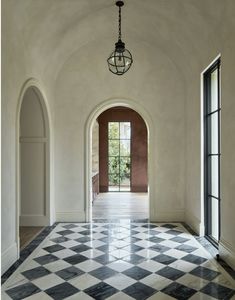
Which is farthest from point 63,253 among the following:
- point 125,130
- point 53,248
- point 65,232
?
point 125,130

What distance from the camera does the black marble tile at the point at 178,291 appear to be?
2.96 meters

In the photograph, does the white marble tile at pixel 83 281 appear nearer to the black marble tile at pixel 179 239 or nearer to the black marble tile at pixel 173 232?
the black marble tile at pixel 179 239

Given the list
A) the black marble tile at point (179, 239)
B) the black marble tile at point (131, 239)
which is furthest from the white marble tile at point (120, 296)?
the black marble tile at point (179, 239)

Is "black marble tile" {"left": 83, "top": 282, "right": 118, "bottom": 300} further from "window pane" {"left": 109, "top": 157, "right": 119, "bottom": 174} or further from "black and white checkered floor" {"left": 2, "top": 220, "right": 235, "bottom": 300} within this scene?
"window pane" {"left": 109, "top": 157, "right": 119, "bottom": 174}

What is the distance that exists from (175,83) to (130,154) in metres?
6.00

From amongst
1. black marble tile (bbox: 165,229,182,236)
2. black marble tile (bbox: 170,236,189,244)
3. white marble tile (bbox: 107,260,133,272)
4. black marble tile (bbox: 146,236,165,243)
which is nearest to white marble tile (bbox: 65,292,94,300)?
white marble tile (bbox: 107,260,133,272)

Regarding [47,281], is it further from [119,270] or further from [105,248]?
[105,248]

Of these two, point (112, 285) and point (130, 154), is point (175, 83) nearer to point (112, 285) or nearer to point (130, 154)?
point (112, 285)

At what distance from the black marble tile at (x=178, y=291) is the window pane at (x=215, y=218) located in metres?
1.77

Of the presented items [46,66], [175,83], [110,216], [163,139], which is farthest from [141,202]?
[46,66]

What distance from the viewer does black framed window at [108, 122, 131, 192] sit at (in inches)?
480

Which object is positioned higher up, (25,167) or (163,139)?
(163,139)

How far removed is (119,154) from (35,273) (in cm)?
882

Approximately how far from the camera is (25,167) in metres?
6.04
